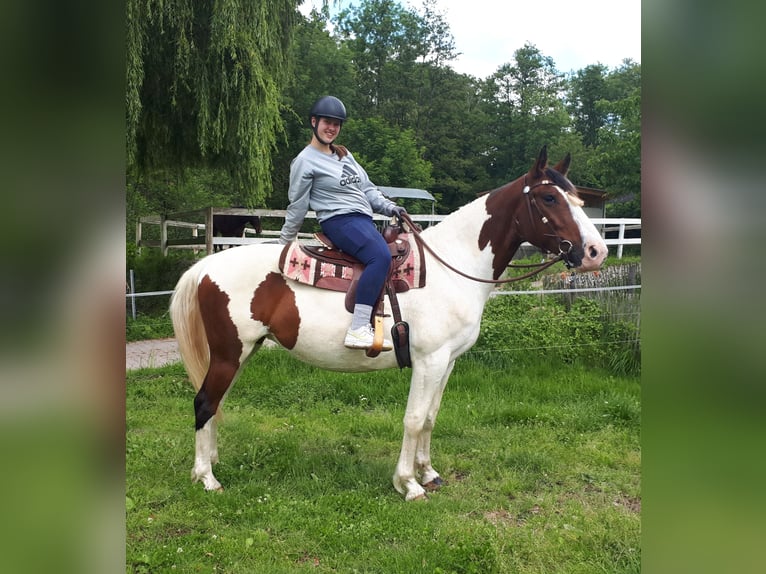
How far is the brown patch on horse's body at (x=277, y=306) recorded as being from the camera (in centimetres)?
376

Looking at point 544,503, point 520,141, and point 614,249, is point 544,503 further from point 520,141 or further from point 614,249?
point 520,141

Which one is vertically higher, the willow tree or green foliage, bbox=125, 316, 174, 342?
the willow tree

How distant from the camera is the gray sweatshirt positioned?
372 cm

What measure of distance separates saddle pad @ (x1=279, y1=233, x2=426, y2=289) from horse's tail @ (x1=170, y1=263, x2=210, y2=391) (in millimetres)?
754

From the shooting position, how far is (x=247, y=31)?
7.13 m

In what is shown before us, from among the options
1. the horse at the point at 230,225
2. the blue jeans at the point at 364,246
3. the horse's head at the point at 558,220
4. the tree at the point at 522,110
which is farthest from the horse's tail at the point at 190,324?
the tree at the point at 522,110

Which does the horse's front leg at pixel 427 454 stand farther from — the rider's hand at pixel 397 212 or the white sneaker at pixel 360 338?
the rider's hand at pixel 397 212

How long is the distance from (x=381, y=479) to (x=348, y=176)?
89.4 inches

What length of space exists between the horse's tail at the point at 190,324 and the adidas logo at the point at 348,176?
1.27 meters

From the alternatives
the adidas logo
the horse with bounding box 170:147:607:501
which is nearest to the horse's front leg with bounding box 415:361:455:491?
the horse with bounding box 170:147:607:501

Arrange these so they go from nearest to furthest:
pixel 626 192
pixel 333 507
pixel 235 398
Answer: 1. pixel 333 507
2. pixel 235 398
3. pixel 626 192

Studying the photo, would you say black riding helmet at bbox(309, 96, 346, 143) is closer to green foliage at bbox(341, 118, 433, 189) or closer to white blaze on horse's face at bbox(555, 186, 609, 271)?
white blaze on horse's face at bbox(555, 186, 609, 271)

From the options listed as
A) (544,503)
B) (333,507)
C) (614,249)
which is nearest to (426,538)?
(333,507)
